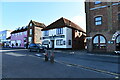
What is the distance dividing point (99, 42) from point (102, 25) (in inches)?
129

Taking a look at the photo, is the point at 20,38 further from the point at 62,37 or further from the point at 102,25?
the point at 102,25

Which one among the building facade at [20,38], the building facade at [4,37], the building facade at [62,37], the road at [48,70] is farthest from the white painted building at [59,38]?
the building facade at [4,37]

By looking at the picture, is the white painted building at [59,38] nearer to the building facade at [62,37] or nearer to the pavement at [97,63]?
the building facade at [62,37]

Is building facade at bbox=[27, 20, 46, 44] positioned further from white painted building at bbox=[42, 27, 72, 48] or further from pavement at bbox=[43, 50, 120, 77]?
pavement at bbox=[43, 50, 120, 77]

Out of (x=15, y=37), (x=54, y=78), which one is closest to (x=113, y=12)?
(x=54, y=78)

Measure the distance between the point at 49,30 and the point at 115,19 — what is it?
18139mm

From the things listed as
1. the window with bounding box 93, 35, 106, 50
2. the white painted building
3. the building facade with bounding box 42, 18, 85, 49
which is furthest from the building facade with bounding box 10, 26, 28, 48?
the window with bounding box 93, 35, 106, 50

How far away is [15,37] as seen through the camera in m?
44.7

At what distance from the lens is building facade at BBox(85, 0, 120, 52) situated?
Answer: 51.6 feet

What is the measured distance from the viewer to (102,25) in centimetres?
1698

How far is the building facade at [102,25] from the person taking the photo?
15.7 meters

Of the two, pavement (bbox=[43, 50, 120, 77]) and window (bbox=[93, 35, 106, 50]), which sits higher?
window (bbox=[93, 35, 106, 50])

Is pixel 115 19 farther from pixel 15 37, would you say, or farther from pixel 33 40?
pixel 15 37

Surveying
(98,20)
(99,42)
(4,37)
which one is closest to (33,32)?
(98,20)
